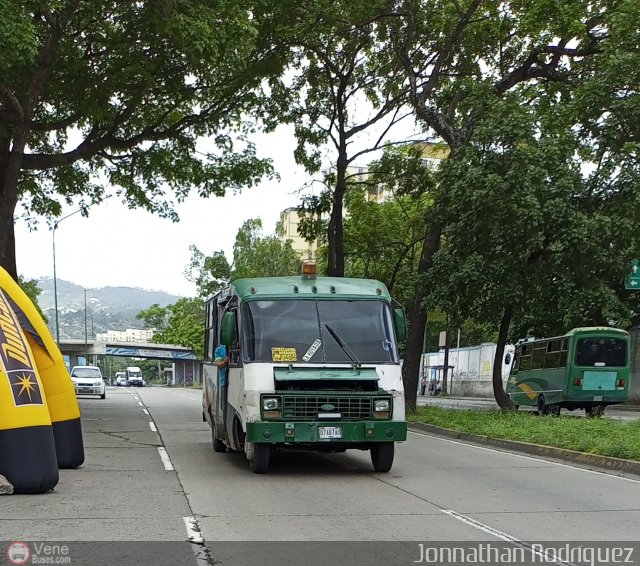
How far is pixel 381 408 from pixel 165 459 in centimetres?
Answer: 425

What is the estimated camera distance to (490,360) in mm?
62594

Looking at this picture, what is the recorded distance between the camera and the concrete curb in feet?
44.3

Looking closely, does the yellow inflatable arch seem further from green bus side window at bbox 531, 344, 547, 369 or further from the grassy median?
green bus side window at bbox 531, 344, 547, 369

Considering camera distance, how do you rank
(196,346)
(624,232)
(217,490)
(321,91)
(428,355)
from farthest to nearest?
(196,346) < (428,355) < (321,91) < (624,232) < (217,490)

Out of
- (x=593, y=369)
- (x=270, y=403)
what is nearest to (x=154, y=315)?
(x=593, y=369)

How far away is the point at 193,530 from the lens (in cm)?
829

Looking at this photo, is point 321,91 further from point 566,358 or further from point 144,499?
point 144,499

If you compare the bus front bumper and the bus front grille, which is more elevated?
the bus front grille

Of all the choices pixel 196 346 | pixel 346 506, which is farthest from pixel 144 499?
pixel 196 346

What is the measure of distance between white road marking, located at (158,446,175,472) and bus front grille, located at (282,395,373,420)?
2349mm

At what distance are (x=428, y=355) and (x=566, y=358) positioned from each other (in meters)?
51.3

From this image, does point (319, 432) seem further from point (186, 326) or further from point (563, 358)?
point (186, 326)

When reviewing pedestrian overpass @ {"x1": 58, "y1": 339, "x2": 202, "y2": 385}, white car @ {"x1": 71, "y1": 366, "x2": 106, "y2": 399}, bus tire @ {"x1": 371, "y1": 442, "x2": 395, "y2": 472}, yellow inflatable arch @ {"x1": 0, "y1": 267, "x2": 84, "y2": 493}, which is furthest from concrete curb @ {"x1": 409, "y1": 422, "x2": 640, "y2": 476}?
pedestrian overpass @ {"x1": 58, "y1": 339, "x2": 202, "y2": 385}

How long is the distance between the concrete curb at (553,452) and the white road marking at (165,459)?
6.52 metres
